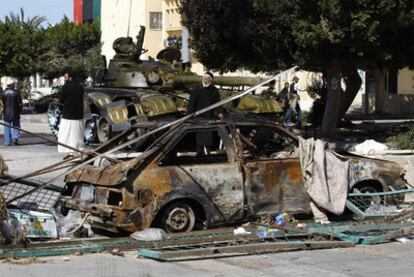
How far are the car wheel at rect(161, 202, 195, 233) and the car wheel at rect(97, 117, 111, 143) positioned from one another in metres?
10.5

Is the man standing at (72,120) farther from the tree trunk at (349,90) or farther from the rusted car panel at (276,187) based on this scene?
the tree trunk at (349,90)

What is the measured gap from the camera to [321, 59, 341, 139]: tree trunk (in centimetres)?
2027

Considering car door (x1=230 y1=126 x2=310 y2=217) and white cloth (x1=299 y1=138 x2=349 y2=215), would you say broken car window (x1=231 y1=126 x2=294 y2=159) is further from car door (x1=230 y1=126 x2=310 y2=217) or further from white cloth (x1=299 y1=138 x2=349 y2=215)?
white cloth (x1=299 y1=138 x2=349 y2=215)

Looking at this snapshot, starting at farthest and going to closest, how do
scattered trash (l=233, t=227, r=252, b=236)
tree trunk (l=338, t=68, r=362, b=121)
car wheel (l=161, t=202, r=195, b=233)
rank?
tree trunk (l=338, t=68, r=362, b=121) < car wheel (l=161, t=202, r=195, b=233) < scattered trash (l=233, t=227, r=252, b=236)

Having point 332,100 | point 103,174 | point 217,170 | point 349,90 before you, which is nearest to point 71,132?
point 103,174

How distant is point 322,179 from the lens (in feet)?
36.0

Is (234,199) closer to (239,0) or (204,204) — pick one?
(204,204)

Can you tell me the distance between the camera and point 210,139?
426 inches

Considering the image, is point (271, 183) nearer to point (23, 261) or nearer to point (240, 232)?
point (240, 232)

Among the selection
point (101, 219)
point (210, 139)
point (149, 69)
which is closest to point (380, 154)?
point (210, 139)

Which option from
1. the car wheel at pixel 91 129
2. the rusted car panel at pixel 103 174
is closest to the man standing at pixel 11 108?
the car wheel at pixel 91 129

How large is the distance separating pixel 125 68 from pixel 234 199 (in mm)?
13165

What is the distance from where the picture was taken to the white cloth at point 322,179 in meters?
10.9

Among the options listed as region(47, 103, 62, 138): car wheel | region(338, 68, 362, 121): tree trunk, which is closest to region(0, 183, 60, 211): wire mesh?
region(47, 103, 62, 138): car wheel
